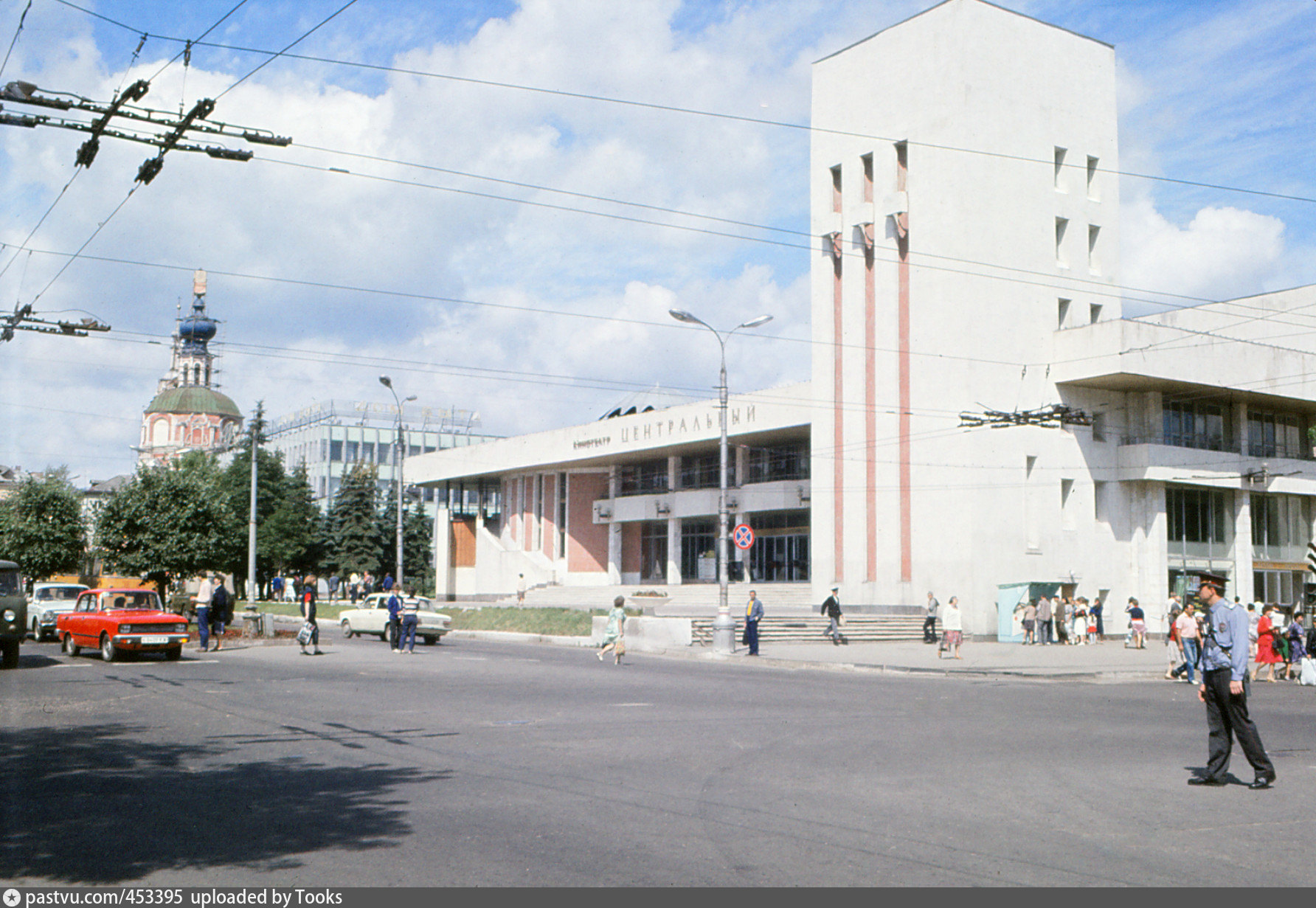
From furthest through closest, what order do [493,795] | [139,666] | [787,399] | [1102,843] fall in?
[787,399]
[139,666]
[493,795]
[1102,843]

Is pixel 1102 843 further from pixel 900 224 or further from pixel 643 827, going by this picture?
pixel 900 224

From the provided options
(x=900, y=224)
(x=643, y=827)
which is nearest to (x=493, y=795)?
(x=643, y=827)

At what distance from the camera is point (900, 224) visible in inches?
1769

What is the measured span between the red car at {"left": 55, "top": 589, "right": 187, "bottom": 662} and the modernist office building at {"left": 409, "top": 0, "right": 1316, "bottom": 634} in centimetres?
2773

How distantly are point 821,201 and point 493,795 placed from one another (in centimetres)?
4263

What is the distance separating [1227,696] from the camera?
10000mm

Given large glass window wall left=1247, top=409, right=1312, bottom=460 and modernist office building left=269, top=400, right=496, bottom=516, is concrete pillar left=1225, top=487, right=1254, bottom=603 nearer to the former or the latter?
large glass window wall left=1247, top=409, right=1312, bottom=460

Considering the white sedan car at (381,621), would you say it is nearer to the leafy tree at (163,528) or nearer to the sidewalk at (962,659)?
the sidewalk at (962,659)

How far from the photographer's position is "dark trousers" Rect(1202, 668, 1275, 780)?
9.74 m

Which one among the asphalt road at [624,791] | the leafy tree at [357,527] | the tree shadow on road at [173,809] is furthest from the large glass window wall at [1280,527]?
the leafy tree at [357,527]

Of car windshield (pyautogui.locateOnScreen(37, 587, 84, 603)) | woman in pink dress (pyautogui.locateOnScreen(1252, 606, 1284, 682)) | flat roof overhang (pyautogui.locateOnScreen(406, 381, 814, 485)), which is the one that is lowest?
woman in pink dress (pyautogui.locateOnScreen(1252, 606, 1284, 682))

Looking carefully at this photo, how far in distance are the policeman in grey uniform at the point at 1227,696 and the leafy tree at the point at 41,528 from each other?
55.3m

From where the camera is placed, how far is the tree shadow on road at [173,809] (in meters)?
6.71

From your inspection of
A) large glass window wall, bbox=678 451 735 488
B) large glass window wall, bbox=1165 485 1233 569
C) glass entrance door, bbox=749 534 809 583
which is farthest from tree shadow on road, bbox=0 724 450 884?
large glass window wall, bbox=678 451 735 488
